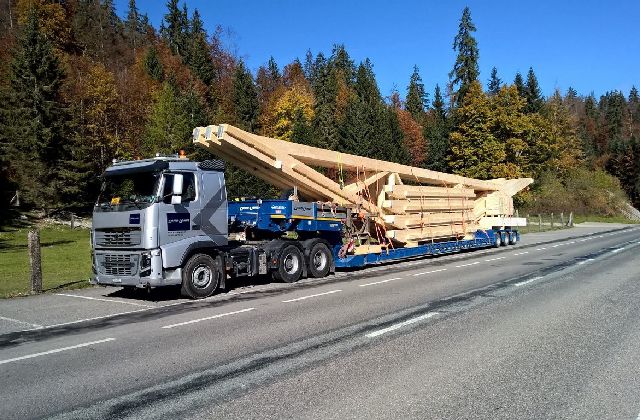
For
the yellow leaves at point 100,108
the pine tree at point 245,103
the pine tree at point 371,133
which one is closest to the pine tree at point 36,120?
the yellow leaves at point 100,108

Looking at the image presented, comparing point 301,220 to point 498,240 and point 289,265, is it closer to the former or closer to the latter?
point 289,265

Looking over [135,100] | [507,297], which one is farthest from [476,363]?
[135,100]

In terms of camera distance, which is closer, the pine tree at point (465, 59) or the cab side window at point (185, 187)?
the cab side window at point (185, 187)

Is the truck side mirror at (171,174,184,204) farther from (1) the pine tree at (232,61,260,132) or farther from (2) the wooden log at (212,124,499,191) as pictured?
(1) the pine tree at (232,61,260,132)

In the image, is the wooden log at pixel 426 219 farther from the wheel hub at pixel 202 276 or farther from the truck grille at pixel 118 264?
the truck grille at pixel 118 264

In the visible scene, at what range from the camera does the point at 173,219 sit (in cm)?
1125

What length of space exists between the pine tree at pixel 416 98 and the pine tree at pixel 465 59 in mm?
31156

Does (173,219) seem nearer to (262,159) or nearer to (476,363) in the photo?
(262,159)

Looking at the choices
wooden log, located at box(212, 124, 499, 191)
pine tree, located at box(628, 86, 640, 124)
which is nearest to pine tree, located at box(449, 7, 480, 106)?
wooden log, located at box(212, 124, 499, 191)

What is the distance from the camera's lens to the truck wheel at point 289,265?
14.0m

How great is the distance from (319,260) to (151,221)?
5754 mm

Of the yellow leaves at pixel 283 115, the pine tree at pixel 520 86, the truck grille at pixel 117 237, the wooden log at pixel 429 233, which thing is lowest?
the wooden log at pixel 429 233

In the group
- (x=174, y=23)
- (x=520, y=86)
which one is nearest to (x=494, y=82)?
(x=520, y=86)

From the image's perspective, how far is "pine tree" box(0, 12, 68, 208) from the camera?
38.7 metres
